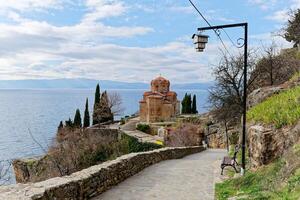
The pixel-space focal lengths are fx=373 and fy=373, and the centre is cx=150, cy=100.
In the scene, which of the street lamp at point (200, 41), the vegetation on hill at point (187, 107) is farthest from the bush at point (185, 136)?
the street lamp at point (200, 41)

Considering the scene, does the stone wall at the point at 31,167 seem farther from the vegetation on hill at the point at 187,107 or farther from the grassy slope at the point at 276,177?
the vegetation on hill at the point at 187,107

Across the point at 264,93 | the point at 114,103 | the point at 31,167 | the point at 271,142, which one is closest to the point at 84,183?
the point at 271,142

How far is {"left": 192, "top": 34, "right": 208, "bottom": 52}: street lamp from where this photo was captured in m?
10.6

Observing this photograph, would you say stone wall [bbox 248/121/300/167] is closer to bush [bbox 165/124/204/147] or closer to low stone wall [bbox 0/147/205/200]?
low stone wall [bbox 0/147/205/200]

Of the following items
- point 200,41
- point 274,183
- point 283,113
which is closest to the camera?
point 274,183

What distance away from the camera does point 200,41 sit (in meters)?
10.6

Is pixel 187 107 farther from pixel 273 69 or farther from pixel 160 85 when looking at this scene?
pixel 273 69

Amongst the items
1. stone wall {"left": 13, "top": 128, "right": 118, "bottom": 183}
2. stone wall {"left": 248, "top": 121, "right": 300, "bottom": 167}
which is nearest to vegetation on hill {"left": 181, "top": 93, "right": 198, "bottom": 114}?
stone wall {"left": 13, "top": 128, "right": 118, "bottom": 183}

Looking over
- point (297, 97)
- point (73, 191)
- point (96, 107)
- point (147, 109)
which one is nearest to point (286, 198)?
point (73, 191)

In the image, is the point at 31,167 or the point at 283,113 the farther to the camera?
the point at 31,167

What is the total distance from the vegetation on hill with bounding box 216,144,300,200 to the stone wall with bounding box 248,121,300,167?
423mm

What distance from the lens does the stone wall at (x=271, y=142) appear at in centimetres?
889

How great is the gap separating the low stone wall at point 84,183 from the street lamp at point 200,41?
4074 millimetres

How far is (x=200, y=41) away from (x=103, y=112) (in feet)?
180
